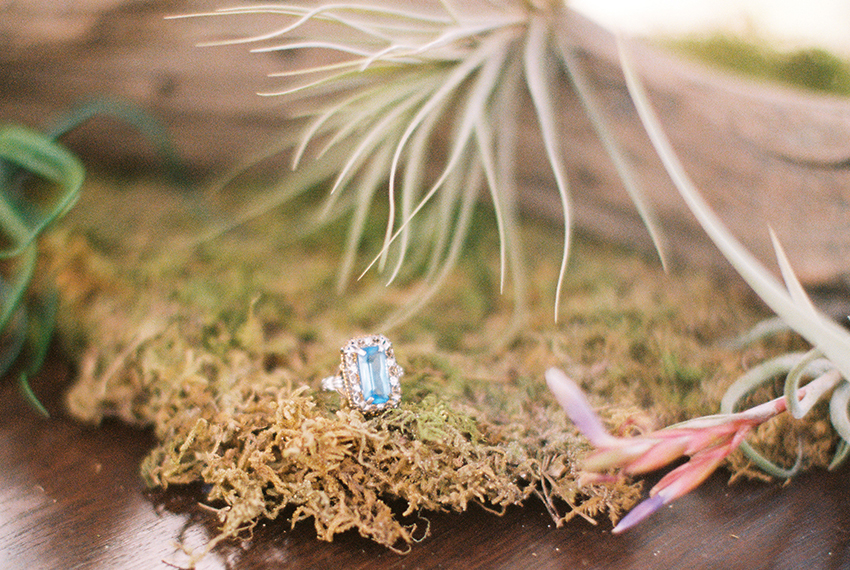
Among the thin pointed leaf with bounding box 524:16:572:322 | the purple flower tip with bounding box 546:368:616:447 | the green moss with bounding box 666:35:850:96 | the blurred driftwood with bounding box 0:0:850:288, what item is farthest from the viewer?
the green moss with bounding box 666:35:850:96

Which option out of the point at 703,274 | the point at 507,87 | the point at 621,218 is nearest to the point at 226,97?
the point at 507,87

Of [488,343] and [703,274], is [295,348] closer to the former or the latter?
[488,343]

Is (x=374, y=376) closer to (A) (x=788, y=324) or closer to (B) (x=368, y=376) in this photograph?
(B) (x=368, y=376)

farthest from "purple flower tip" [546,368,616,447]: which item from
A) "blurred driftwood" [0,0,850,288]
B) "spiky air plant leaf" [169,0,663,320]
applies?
"blurred driftwood" [0,0,850,288]

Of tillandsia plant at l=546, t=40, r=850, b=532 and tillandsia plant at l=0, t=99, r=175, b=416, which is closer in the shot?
tillandsia plant at l=546, t=40, r=850, b=532

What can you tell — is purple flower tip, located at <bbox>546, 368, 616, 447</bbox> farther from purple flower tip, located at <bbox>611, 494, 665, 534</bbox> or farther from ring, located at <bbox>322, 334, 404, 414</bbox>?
ring, located at <bbox>322, 334, 404, 414</bbox>

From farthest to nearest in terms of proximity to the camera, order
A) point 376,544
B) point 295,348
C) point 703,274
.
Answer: point 703,274 < point 295,348 < point 376,544

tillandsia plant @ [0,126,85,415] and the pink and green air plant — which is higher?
tillandsia plant @ [0,126,85,415]

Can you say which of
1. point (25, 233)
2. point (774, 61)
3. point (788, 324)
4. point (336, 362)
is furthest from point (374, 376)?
point (774, 61)
